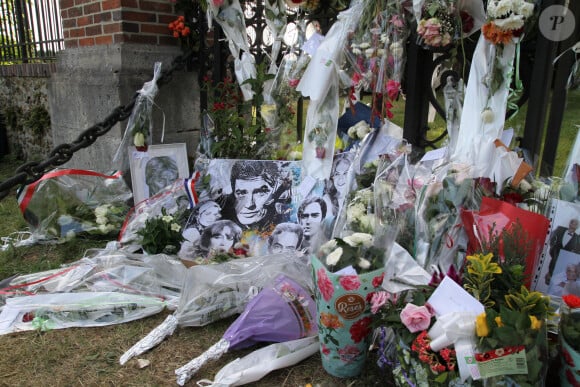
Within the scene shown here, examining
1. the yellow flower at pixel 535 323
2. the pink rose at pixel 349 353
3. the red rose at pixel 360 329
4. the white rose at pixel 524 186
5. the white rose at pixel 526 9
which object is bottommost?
the pink rose at pixel 349 353

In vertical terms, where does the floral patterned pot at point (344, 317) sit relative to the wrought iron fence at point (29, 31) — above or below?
below

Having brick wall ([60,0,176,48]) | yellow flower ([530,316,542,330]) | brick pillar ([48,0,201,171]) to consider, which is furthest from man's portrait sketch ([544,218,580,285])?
brick wall ([60,0,176,48])

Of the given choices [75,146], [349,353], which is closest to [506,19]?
[349,353]

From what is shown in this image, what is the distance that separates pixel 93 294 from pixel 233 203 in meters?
0.96

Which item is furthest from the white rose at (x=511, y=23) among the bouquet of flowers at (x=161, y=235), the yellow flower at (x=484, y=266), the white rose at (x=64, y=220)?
the white rose at (x=64, y=220)

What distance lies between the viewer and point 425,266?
1626 millimetres

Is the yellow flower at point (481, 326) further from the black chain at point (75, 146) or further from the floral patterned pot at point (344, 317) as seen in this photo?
the black chain at point (75, 146)

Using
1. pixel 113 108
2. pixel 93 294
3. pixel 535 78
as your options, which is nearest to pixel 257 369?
pixel 93 294

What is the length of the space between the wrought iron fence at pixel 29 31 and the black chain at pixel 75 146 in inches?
81.7

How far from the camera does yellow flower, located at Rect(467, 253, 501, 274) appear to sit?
4.22 feet

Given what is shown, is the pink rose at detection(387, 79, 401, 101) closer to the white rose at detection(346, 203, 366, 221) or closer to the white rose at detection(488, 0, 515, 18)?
the white rose at detection(488, 0, 515, 18)

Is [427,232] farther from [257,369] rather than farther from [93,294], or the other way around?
[93,294]

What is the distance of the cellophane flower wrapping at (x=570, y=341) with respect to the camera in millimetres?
1228

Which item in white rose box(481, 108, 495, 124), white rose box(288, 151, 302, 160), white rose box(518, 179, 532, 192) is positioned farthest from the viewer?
white rose box(288, 151, 302, 160)
